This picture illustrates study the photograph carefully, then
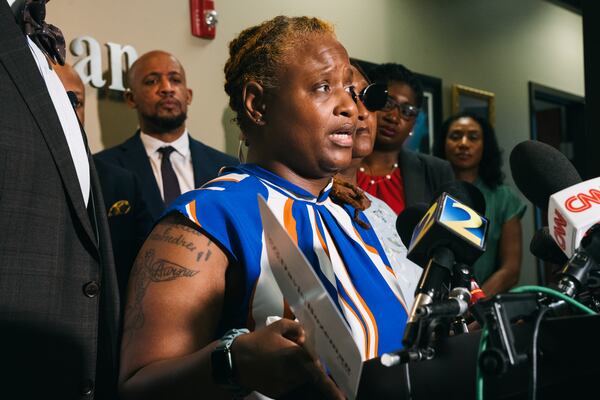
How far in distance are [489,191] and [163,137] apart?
1.72m

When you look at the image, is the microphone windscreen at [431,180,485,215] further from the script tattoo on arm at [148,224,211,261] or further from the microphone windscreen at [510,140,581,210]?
the script tattoo on arm at [148,224,211,261]

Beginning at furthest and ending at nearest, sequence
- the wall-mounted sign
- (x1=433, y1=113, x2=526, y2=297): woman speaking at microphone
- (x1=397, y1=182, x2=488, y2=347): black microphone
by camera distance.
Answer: (x1=433, y1=113, x2=526, y2=297): woman speaking at microphone
the wall-mounted sign
(x1=397, y1=182, x2=488, y2=347): black microphone

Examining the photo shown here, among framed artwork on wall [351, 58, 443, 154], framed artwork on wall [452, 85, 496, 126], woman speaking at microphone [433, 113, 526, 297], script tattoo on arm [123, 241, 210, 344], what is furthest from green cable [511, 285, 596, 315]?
framed artwork on wall [452, 85, 496, 126]

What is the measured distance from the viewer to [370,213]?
6.28ft

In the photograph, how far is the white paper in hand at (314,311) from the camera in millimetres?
711

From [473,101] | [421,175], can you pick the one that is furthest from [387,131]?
[473,101]

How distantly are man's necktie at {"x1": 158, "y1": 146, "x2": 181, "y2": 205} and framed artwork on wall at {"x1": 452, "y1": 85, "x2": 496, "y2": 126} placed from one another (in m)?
2.66

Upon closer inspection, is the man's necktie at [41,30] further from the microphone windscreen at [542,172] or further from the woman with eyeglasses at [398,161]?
the woman with eyeglasses at [398,161]

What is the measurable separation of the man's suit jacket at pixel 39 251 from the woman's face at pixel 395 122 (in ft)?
5.76


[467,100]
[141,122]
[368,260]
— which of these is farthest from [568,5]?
[368,260]

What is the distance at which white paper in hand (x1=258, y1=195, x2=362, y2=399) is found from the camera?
71 centimetres

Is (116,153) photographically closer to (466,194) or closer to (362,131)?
(362,131)

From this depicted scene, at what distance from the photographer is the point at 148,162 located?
3037 millimetres

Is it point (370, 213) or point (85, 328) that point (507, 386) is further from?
point (370, 213)
